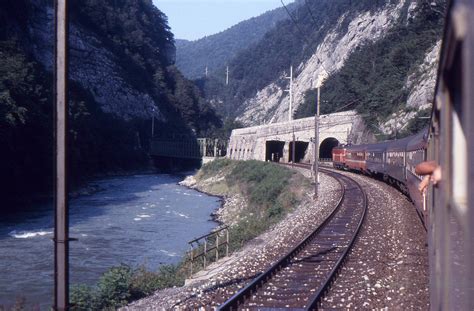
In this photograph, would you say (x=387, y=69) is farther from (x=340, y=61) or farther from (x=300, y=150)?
(x=340, y=61)

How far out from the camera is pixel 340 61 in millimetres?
111312

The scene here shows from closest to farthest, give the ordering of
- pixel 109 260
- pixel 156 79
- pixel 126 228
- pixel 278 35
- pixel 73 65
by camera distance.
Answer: pixel 109 260
pixel 126 228
pixel 73 65
pixel 156 79
pixel 278 35

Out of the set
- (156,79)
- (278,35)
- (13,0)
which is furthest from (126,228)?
(278,35)

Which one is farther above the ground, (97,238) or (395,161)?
(395,161)

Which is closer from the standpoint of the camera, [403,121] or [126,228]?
[126,228]

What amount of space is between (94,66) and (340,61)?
160ft

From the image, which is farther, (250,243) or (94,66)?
(94,66)

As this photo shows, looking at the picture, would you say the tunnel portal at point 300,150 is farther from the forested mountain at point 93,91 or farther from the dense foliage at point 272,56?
the dense foliage at point 272,56

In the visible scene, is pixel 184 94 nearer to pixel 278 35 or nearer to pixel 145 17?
pixel 145 17

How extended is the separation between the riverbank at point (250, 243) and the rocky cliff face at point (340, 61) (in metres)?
21.7

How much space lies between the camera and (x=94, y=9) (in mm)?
92750

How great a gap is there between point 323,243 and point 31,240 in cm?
1359

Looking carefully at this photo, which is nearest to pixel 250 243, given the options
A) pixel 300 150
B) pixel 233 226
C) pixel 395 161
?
pixel 233 226

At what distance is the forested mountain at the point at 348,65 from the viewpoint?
6172 centimetres
